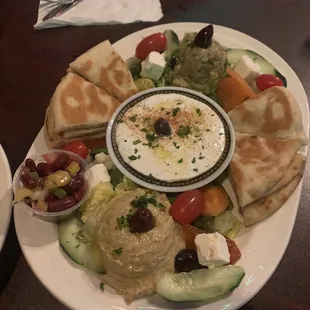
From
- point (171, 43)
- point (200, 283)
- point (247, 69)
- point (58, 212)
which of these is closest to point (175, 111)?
point (247, 69)

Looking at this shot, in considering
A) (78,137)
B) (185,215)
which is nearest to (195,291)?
(185,215)

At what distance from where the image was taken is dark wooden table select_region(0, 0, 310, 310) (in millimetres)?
2525

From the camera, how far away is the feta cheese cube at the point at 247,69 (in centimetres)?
315

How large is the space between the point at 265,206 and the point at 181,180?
49cm

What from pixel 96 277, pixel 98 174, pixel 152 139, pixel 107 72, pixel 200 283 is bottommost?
pixel 96 277

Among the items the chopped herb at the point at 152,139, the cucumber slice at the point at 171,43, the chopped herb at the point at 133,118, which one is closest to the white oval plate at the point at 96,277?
the chopped herb at the point at 152,139

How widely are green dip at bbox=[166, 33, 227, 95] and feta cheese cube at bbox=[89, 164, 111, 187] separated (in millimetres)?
857

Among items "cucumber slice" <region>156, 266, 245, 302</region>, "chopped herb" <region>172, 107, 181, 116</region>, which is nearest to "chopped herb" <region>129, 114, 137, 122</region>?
"chopped herb" <region>172, 107, 181, 116</region>

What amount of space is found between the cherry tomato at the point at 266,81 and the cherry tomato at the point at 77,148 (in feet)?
4.03

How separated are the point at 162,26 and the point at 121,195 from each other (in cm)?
158

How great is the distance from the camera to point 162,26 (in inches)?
141

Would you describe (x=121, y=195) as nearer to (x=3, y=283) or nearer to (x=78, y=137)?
(x=78, y=137)

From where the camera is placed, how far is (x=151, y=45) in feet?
11.0

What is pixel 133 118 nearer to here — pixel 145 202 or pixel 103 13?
pixel 145 202
